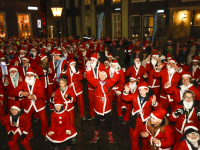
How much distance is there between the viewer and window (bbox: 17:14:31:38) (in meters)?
27.9

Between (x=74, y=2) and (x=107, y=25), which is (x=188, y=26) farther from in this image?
(x=74, y=2)

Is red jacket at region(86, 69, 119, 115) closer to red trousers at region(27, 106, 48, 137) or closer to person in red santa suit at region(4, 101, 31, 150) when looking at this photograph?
red trousers at region(27, 106, 48, 137)

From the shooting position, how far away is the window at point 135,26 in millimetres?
23156

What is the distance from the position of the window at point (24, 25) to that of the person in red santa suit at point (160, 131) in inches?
1093

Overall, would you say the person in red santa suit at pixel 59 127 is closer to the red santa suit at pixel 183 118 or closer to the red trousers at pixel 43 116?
the red trousers at pixel 43 116

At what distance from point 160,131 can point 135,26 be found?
20.9m

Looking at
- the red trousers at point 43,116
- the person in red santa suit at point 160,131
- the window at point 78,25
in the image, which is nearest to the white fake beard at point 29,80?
the red trousers at point 43,116

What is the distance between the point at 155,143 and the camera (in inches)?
149

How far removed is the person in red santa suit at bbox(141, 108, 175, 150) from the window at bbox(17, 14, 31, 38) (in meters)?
27.8

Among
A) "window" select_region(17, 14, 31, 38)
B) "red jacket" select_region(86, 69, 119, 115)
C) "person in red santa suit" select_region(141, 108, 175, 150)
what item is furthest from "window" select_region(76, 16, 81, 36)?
"person in red santa suit" select_region(141, 108, 175, 150)

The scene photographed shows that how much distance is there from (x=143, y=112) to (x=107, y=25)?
22622mm

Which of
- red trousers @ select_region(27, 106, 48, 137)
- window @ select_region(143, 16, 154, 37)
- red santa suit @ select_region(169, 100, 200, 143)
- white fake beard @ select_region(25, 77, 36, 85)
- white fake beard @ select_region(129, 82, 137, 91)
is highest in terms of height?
window @ select_region(143, 16, 154, 37)

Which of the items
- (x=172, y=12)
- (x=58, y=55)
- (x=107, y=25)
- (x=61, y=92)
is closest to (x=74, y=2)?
(x=107, y=25)

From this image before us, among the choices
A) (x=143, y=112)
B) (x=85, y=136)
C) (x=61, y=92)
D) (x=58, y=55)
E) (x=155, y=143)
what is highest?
(x=58, y=55)
